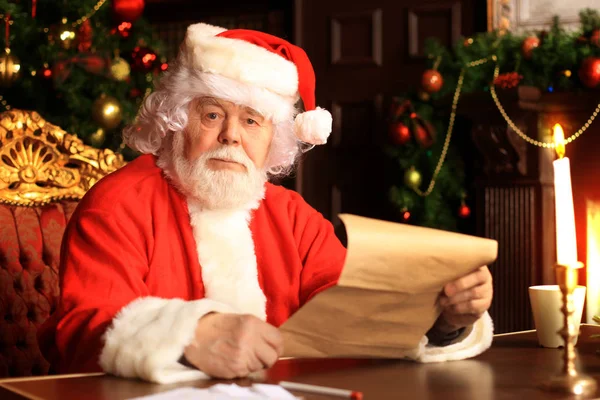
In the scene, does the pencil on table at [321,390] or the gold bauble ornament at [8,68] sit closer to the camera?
the pencil on table at [321,390]

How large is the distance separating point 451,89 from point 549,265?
1.10 m

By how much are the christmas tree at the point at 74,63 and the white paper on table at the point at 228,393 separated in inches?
132

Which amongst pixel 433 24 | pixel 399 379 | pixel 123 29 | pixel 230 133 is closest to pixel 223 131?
pixel 230 133

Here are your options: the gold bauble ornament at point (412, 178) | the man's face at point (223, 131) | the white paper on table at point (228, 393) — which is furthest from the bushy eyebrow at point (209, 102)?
the gold bauble ornament at point (412, 178)

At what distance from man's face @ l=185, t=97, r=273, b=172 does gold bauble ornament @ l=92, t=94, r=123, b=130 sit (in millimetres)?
2582

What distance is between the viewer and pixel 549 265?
4.44 m

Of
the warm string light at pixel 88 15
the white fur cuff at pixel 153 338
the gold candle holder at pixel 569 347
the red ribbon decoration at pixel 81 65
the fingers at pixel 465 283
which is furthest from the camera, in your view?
the warm string light at pixel 88 15

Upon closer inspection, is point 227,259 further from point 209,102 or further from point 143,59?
point 143,59

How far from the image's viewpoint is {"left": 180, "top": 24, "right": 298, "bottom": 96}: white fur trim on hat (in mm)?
2125

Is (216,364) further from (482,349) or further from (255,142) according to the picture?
(255,142)

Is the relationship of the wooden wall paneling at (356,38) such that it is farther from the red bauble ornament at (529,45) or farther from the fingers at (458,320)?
the fingers at (458,320)

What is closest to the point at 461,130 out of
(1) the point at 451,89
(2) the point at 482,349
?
(1) the point at 451,89

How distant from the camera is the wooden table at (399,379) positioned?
4.29 feet

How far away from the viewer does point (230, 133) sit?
204 centimetres
